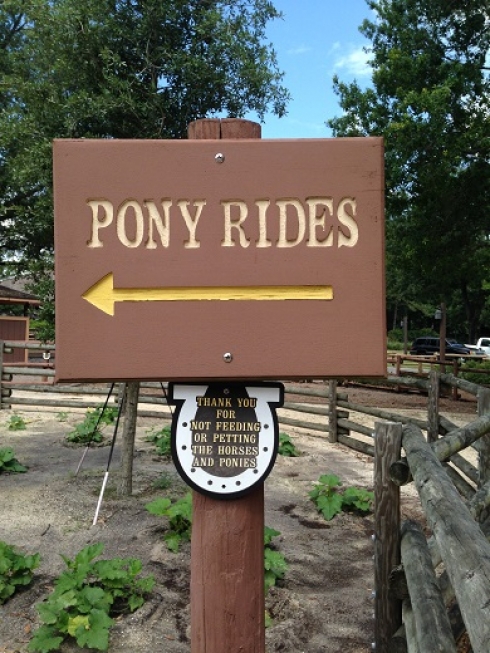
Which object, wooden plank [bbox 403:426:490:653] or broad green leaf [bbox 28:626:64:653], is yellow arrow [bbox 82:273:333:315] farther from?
broad green leaf [bbox 28:626:64:653]

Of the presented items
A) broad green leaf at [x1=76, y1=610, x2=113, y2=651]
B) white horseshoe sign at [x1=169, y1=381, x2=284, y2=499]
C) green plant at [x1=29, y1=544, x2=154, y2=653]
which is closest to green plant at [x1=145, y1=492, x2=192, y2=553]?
green plant at [x1=29, y1=544, x2=154, y2=653]

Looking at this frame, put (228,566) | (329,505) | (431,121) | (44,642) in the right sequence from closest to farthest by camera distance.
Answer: (228,566) → (44,642) → (329,505) → (431,121)

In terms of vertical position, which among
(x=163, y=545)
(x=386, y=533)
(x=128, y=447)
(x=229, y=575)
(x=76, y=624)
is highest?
(x=229, y=575)

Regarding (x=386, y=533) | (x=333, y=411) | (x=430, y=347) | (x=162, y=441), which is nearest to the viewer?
(x=386, y=533)

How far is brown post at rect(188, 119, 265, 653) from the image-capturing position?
5.45 ft

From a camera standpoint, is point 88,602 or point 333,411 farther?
point 333,411

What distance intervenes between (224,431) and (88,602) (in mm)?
1836

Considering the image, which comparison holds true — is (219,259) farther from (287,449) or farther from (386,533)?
(287,449)

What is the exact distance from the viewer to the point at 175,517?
414 cm

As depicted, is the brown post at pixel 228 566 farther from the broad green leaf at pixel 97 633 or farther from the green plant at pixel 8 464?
the green plant at pixel 8 464

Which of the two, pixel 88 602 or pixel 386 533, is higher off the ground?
pixel 386 533

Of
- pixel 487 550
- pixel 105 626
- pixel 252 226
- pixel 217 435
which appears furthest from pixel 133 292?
pixel 105 626

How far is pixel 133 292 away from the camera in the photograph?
152 centimetres

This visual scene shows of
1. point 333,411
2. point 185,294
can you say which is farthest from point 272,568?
point 333,411
